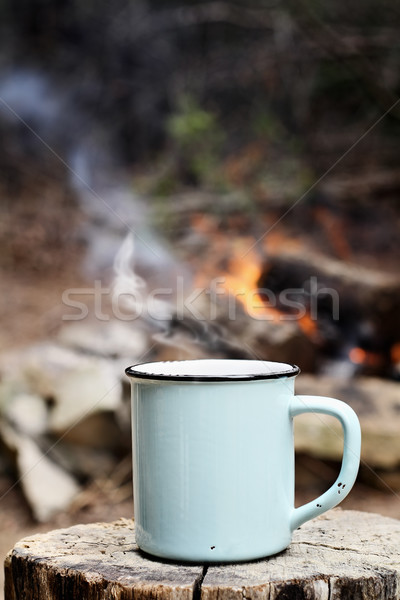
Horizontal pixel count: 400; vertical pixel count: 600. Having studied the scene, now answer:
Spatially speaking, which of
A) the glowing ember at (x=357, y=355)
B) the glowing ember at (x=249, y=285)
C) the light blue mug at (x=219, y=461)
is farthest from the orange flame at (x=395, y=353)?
the light blue mug at (x=219, y=461)

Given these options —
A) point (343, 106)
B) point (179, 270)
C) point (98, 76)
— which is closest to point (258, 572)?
point (179, 270)

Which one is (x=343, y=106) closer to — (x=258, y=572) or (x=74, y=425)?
(x=74, y=425)

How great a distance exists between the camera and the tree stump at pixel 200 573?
25.3 inches

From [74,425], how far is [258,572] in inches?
67.0

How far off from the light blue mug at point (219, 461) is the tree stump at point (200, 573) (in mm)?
26

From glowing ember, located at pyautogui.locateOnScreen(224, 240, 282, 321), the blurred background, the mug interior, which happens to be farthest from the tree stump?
glowing ember, located at pyautogui.locateOnScreen(224, 240, 282, 321)

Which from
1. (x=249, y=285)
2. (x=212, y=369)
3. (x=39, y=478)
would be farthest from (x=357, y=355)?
(x=212, y=369)

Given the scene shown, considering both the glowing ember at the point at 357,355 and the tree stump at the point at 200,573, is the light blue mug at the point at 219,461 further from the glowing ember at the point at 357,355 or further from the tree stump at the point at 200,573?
the glowing ember at the point at 357,355

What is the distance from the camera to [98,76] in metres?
5.01

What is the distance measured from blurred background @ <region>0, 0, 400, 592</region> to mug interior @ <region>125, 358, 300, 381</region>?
1.32m

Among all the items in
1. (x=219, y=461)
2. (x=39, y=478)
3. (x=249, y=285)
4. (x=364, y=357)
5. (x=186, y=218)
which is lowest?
(x=39, y=478)

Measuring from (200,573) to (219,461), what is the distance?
13 cm

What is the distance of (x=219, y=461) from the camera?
26.9 inches

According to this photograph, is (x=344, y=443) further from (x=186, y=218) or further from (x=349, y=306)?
(x=186, y=218)
